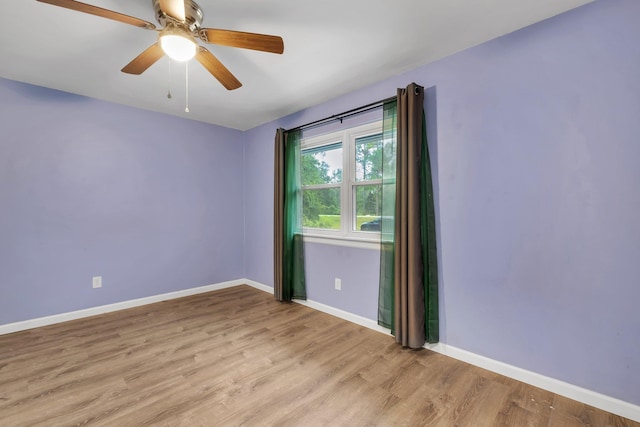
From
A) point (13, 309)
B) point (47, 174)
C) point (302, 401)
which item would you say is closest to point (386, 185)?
point (302, 401)

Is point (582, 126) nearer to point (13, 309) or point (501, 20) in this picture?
point (501, 20)

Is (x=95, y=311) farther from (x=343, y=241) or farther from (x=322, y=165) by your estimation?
(x=322, y=165)

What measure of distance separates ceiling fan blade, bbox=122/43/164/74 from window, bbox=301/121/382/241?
1.81 metres

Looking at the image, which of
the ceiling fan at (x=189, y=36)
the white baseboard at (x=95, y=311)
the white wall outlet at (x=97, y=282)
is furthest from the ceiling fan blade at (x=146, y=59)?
the white baseboard at (x=95, y=311)

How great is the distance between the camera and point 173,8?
1.38 metres

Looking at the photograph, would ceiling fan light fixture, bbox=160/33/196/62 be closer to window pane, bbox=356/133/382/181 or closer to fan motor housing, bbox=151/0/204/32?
fan motor housing, bbox=151/0/204/32

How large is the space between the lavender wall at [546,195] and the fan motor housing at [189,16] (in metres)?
1.78

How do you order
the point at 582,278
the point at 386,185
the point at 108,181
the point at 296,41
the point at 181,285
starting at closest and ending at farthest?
the point at 582,278 → the point at 296,41 → the point at 386,185 → the point at 108,181 → the point at 181,285

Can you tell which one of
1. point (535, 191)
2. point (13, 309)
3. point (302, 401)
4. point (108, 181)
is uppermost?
point (108, 181)

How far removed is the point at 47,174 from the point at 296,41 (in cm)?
292

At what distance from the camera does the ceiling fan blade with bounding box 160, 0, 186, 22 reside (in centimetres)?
134

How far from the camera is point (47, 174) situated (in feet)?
9.12

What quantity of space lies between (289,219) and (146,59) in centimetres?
215

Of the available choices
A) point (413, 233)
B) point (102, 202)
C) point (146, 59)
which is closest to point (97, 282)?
point (102, 202)
